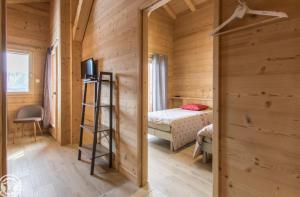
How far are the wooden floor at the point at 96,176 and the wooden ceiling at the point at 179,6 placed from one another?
13.3 feet

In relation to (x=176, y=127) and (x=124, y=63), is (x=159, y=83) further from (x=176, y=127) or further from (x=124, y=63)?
(x=124, y=63)

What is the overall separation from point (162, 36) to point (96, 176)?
4.57 meters

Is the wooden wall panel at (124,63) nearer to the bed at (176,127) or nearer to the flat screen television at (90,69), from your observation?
the flat screen television at (90,69)

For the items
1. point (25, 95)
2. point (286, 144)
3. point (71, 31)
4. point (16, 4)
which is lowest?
point (286, 144)

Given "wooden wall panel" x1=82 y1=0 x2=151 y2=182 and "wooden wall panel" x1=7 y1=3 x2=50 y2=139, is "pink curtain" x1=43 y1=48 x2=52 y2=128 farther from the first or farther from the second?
"wooden wall panel" x1=82 y1=0 x2=151 y2=182

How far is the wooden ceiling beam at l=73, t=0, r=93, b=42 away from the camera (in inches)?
133

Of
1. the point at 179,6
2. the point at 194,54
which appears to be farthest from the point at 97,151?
the point at 179,6

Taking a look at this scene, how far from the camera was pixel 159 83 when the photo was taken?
5.47 metres

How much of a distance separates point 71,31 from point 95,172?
2.87 metres

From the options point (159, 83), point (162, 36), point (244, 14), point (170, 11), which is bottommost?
point (159, 83)

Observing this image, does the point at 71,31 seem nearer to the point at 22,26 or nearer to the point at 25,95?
the point at 22,26

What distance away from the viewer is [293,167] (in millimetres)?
1023

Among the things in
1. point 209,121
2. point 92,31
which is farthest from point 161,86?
point 92,31

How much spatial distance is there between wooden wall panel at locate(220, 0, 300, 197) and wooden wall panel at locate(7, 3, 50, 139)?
4.86 metres
